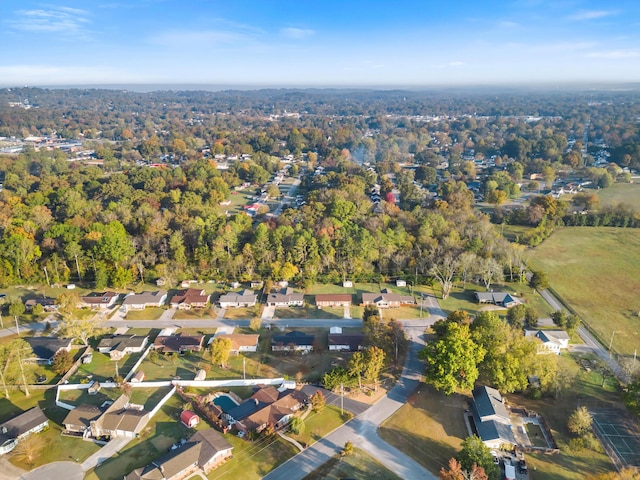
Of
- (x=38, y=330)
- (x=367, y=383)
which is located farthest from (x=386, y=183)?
(x=38, y=330)

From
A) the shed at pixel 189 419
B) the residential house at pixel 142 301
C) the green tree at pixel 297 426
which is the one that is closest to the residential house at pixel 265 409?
the green tree at pixel 297 426

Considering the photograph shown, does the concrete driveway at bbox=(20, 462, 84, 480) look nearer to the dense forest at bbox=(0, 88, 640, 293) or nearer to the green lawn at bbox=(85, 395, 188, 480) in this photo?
the green lawn at bbox=(85, 395, 188, 480)

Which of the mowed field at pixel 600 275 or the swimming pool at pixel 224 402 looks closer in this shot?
the swimming pool at pixel 224 402

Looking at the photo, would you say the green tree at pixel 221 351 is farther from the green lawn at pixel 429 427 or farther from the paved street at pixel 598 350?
the paved street at pixel 598 350

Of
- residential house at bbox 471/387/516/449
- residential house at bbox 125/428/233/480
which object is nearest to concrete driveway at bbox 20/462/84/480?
residential house at bbox 125/428/233/480

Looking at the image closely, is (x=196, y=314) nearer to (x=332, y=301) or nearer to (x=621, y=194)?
(x=332, y=301)

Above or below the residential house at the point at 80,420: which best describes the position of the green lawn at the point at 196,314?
below
